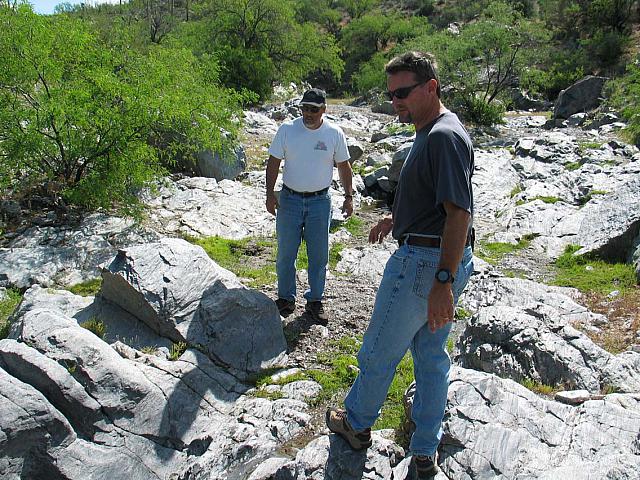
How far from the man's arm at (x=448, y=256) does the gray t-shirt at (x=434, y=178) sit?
0.18 ft

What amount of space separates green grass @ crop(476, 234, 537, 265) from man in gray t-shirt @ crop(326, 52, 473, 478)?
6319mm

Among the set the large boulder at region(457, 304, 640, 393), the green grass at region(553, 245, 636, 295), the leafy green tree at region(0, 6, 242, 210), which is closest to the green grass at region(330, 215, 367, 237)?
the leafy green tree at region(0, 6, 242, 210)

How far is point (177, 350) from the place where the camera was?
4992mm

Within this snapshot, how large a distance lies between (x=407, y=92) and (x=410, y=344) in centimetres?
140

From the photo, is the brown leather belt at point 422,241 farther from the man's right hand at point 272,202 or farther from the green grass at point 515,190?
the green grass at point 515,190

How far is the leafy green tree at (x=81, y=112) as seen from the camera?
7500 mm

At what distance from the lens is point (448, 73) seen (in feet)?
74.3

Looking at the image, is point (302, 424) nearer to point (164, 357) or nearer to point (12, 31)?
point (164, 357)

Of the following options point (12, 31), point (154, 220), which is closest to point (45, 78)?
point (12, 31)

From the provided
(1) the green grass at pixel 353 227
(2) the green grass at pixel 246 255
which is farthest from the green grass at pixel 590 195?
(2) the green grass at pixel 246 255

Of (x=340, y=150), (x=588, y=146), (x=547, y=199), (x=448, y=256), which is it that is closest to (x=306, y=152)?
(x=340, y=150)

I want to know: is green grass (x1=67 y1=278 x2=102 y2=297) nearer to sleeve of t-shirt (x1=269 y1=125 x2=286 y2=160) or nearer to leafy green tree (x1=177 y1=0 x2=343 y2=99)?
sleeve of t-shirt (x1=269 y1=125 x2=286 y2=160)

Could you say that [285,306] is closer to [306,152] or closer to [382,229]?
[306,152]

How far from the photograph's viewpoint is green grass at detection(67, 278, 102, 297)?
683cm
